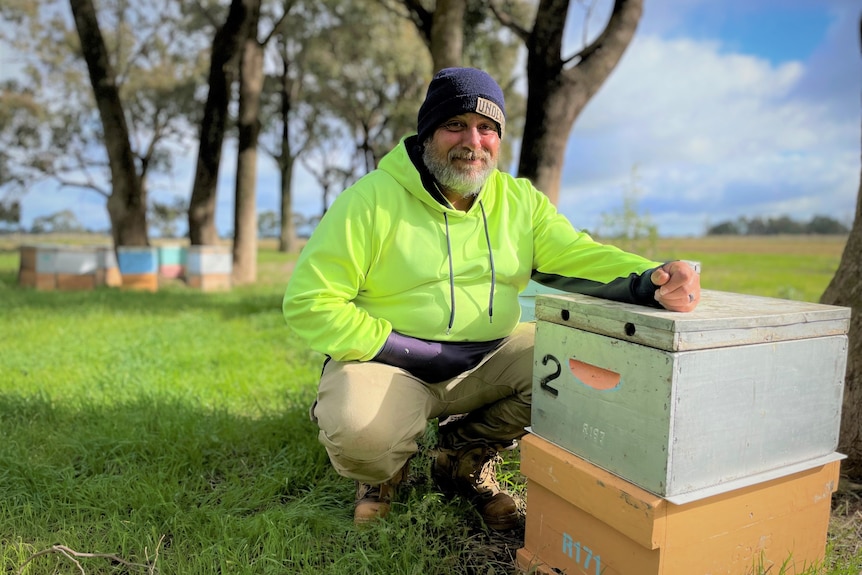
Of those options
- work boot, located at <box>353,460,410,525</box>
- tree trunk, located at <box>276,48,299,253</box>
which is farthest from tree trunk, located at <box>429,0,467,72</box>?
tree trunk, located at <box>276,48,299,253</box>

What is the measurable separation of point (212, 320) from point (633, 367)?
6.04 metres

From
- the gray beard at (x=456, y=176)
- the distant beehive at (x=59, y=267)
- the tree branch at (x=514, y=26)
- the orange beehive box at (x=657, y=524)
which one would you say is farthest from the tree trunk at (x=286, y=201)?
the orange beehive box at (x=657, y=524)

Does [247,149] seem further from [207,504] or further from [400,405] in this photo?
[400,405]

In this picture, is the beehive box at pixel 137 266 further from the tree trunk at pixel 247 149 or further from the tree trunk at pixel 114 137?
the tree trunk at pixel 247 149

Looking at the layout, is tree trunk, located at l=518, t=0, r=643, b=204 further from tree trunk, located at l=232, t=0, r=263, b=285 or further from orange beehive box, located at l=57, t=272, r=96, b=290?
orange beehive box, located at l=57, t=272, r=96, b=290

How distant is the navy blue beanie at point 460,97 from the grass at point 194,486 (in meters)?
1.48

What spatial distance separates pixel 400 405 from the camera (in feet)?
7.34

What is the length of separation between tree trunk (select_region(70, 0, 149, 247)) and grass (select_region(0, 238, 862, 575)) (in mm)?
5573

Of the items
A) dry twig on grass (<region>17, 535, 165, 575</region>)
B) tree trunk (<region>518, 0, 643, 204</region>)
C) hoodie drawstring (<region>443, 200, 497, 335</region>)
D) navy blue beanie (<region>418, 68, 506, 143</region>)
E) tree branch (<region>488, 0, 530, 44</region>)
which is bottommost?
dry twig on grass (<region>17, 535, 165, 575</region>)

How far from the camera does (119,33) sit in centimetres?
1609

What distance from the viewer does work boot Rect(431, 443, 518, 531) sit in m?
2.39

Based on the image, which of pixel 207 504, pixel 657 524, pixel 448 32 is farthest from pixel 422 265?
pixel 448 32

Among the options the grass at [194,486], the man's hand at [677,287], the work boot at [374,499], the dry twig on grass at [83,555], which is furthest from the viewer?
the work boot at [374,499]

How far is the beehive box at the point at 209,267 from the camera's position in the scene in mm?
10297
